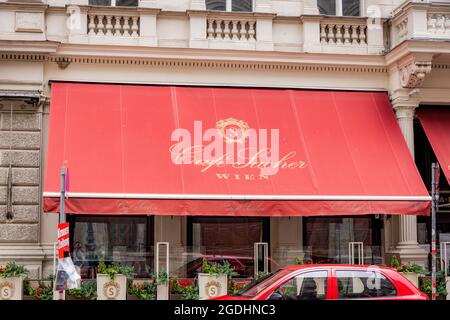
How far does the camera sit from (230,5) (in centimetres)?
1895

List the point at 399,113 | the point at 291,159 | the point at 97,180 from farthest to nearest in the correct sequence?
the point at 399,113
the point at 291,159
the point at 97,180

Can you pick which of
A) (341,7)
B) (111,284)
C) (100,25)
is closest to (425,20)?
(341,7)

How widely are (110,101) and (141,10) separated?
2241 millimetres

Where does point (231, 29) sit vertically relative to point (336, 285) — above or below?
above

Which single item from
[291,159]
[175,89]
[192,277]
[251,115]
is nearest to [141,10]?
[175,89]

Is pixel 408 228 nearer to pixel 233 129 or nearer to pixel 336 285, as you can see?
pixel 233 129

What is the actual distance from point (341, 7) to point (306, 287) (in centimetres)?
975

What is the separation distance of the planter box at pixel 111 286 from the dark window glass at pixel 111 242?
111 centimetres

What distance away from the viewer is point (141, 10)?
59.4ft

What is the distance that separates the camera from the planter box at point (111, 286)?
15.7 meters

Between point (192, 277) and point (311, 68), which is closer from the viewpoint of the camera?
point (192, 277)

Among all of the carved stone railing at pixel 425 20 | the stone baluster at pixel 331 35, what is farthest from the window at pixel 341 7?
the carved stone railing at pixel 425 20

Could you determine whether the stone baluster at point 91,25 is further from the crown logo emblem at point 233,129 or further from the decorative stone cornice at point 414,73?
the decorative stone cornice at point 414,73

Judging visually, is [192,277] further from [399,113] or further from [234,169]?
[399,113]
